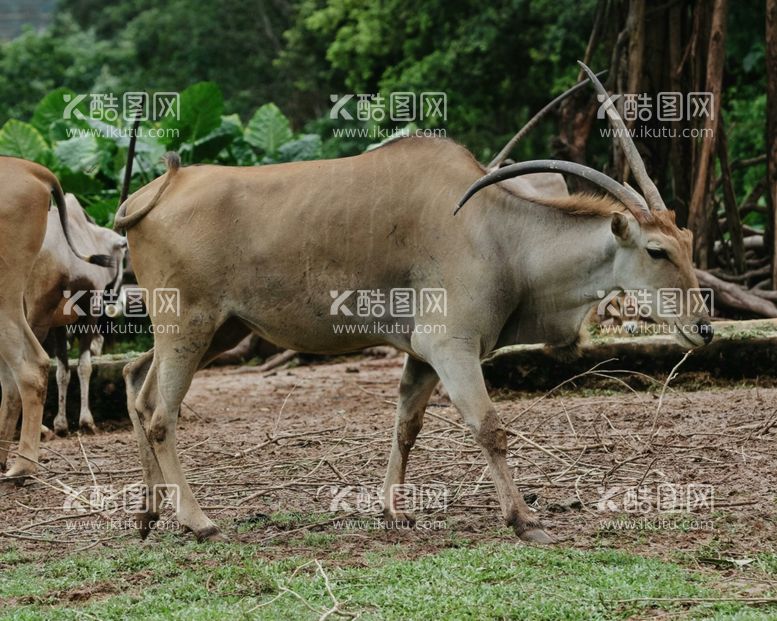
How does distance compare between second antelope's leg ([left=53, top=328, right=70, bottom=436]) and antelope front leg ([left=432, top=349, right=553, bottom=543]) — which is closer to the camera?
antelope front leg ([left=432, top=349, right=553, bottom=543])

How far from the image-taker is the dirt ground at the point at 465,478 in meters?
5.86

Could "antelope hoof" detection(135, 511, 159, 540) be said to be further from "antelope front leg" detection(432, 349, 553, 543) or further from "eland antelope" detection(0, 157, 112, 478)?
"antelope front leg" detection(432, 349, 553, 543)

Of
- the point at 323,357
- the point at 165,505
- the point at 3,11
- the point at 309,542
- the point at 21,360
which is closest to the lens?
the point at 309,542

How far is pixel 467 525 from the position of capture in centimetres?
606

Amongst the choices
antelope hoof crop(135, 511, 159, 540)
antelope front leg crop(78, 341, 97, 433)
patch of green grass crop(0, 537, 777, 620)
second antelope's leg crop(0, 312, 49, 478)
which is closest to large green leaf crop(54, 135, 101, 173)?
antelope front leg crop(78, 341, 97, 433)

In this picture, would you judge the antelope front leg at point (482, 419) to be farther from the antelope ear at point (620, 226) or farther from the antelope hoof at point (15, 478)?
the antelope hoof at point (15, 478)

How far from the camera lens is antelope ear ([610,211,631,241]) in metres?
5.75

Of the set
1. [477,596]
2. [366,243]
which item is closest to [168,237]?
[366,243]

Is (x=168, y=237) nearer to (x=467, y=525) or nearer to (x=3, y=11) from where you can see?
(x=467, y=525)

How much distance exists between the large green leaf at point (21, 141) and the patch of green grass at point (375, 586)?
10374mm

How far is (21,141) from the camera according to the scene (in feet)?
49.7

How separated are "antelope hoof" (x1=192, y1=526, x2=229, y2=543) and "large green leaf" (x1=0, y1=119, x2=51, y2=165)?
32.9 ft

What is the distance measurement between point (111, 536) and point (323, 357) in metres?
8.31

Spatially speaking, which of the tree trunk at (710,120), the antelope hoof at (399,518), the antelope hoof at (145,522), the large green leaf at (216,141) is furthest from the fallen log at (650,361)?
the large green leaf at (216,141)
